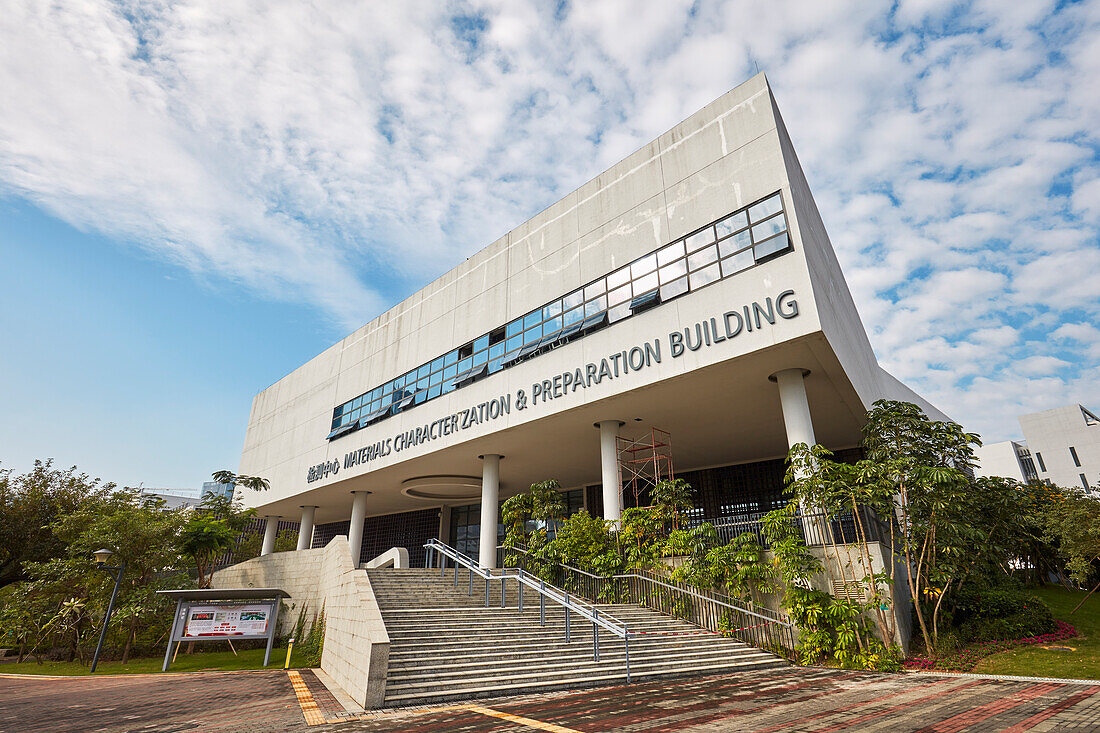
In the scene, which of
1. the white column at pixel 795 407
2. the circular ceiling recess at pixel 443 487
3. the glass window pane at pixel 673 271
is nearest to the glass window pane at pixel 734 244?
the glass window pane at pixel 673 271

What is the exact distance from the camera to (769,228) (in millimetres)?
12984

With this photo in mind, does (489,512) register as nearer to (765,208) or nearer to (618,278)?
(618,278)

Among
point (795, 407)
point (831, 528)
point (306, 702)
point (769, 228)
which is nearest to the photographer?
point (306, 702)

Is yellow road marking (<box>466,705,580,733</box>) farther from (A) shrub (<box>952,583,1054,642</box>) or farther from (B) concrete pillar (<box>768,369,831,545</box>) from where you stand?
(A) shrub (<box>952,583,1054,642</box>)

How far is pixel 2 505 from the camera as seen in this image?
920 inches

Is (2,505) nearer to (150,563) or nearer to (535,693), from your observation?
(150,563)

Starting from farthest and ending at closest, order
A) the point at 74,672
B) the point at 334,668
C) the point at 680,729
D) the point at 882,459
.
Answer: the point at 74,672 → the point at 882,459 → the point at 334,668 → the point at 680,729

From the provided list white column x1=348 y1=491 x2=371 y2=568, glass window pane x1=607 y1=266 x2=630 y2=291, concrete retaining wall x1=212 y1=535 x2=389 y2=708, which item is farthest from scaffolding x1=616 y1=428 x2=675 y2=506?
white column x1=348 y1=491 x2=371 y2=568

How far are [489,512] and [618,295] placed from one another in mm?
9437

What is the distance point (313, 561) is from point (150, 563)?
6.21 meters

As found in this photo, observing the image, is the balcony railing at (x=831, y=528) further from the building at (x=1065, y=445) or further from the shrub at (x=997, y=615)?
the building at (x=1065, y=445)

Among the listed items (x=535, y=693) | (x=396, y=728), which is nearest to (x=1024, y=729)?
(x=535, y=693)

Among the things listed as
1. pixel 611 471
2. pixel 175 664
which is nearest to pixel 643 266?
pixel 611 471

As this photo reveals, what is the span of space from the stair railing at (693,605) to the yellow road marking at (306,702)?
6.67m
